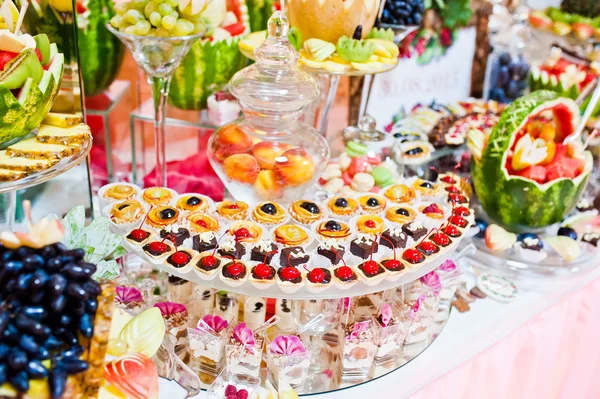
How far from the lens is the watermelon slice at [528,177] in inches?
54.5

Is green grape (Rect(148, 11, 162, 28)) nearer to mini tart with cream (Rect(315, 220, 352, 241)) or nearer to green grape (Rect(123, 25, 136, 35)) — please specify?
green grape (Rect(123, 25, 136, 35))

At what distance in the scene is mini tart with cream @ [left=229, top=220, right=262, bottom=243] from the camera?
3.39 feet

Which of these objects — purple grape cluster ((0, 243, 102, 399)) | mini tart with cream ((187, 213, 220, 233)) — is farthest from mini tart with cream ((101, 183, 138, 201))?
purple grape cluster ((0, 243, 102, 399))

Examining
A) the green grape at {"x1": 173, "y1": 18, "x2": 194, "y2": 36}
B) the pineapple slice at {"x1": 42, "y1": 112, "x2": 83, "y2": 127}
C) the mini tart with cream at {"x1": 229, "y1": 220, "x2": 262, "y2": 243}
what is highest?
the green grape at {"x1": 173, "y1": 18, "x2": 194, "y2": 36}

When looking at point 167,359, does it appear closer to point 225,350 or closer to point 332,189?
point 225,350

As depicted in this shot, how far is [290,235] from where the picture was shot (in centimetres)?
105

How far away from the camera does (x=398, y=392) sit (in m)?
1.03

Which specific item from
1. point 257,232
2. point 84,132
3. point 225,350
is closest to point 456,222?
point 257,232

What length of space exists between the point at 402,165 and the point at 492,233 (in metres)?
0.26

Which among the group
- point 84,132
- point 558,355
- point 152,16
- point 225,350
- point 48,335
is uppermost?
point 152,16

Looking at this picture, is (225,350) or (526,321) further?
(526,321)

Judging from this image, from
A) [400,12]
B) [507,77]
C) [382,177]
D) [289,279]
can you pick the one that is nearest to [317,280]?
[289,279]

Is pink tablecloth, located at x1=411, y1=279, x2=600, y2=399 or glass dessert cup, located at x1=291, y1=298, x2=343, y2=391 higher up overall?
glass dessert cup, located at x1=291, y1=298, x2=343, y2=391

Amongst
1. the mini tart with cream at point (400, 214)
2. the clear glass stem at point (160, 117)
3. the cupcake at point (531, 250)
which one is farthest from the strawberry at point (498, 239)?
the clear glass stem at point (160, 117)
